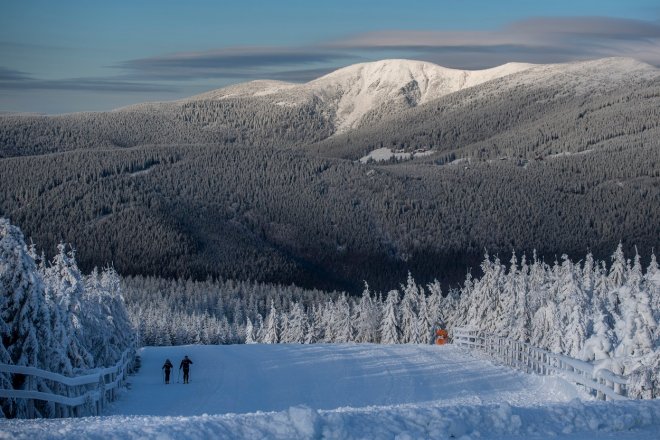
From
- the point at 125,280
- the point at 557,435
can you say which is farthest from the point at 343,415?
the point at 125,280

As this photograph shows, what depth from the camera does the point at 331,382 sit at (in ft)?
84.6

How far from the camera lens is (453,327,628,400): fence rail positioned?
17.7 meters

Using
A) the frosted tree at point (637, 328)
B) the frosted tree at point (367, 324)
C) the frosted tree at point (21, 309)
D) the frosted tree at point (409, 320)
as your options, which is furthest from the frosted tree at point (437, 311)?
the frosted tree at point (21, 309)

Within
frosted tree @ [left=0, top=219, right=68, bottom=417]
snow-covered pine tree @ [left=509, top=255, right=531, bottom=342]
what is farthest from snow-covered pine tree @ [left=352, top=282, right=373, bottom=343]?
frosted tree @ [left=0, top=219, right=68, bottom=417]

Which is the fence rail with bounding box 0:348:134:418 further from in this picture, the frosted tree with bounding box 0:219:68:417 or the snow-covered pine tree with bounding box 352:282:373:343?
the snow-covered pine tree with bounding box 352:282:373:343

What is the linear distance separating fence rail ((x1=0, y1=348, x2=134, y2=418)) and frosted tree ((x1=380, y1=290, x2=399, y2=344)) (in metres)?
42.3

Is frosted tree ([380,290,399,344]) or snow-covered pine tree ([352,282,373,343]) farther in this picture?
snow-covered pine tree ([352,282,373,343])

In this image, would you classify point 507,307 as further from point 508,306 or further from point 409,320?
point 409,320

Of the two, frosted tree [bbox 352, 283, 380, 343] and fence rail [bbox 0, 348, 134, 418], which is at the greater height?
fence rail [bbox 0, 348, 134, 418]

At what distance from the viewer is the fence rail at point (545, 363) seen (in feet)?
58.0

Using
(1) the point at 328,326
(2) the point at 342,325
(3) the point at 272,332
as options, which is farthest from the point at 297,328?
(2) the point at 342,325

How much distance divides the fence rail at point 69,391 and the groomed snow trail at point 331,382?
676 millimetres

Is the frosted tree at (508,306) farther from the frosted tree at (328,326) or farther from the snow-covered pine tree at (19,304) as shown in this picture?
the snow-covered pine tree at (19,304)

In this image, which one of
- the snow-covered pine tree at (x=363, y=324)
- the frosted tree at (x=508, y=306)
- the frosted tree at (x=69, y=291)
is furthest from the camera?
the snow-covered pine tree at (x=363, y=324)
